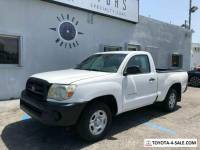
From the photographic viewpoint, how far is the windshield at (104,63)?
5.53 m

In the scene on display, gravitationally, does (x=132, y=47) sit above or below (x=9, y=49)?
above

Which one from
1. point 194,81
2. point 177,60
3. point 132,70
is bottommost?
point 194,81

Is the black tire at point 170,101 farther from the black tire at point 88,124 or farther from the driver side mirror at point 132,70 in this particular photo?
the black tire at point 88,124

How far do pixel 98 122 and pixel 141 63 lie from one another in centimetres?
214

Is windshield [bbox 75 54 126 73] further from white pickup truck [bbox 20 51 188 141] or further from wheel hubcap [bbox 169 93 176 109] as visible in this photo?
wheel hubcap [bbox 169 93 176 109]

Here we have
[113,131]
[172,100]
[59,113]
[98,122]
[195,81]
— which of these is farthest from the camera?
[195,81]

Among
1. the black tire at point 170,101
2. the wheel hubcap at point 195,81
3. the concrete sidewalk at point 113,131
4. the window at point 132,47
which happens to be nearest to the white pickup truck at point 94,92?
the concrete sidewalk at point 113,131

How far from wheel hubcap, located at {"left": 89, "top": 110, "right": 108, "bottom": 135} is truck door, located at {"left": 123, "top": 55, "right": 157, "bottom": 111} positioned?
70 cm

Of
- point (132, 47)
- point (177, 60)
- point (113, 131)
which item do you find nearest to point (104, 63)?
point (113, 131)

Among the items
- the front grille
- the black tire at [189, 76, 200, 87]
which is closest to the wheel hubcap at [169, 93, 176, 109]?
the front grille

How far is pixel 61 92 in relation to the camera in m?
4.35

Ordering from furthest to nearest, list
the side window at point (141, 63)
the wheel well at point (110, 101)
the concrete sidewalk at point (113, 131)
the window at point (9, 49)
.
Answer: the window at point (9, 49) < the side window at point (141, 63) < the wheel well at point (110, 101) < the concrete sidewalk at point (113, 131)

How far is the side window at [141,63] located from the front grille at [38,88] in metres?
2.06

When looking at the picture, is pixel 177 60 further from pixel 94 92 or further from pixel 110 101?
pixel 94 92
